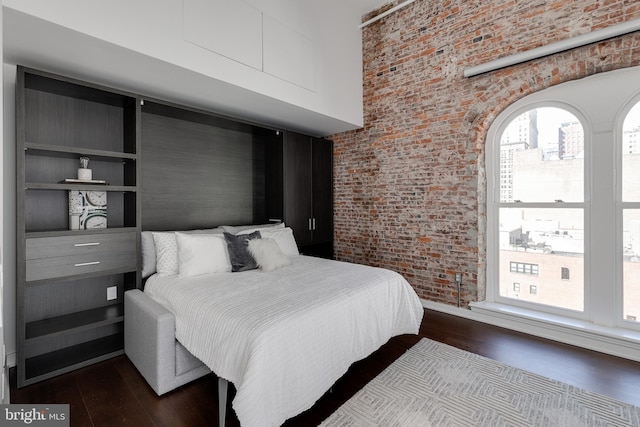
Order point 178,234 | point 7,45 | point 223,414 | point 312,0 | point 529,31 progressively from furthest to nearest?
point 312,0 → point 529,31 → point 178,234 → point 7,45 → point 223,414

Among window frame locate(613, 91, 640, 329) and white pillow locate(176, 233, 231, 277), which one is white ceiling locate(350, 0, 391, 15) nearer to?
window frame locate(613, 91, 640, 329)

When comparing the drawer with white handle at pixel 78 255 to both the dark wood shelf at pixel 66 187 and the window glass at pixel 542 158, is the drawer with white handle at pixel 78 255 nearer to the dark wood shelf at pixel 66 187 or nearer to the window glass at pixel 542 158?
the dark wood shelf at pixel 66 187

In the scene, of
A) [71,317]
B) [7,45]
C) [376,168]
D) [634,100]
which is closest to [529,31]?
[634,100]

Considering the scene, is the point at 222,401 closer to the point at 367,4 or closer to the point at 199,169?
the point at 199,169

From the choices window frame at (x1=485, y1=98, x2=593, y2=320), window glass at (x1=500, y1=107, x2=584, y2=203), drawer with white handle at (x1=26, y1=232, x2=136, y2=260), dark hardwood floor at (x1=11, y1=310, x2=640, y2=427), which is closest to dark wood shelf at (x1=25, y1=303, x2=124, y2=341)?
dark hardwood floor at (x1=11, y1=310, x2=640, y2=427)

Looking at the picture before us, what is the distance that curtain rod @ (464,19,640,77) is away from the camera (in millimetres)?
2467

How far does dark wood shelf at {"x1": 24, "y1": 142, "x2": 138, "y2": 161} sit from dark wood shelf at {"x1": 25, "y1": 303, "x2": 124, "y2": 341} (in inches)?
53.8

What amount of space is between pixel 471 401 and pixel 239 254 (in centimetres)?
214

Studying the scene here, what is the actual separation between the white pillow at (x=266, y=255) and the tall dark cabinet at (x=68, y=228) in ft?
3.33

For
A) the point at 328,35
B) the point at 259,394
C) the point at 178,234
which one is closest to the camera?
the point at 259,394

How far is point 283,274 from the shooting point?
2701mm

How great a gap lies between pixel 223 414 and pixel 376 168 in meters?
3.33

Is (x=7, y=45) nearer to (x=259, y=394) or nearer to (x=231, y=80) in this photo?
(x=231, y=80)

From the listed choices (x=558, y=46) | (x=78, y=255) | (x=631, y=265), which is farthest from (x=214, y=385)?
(x=558, y=46)
